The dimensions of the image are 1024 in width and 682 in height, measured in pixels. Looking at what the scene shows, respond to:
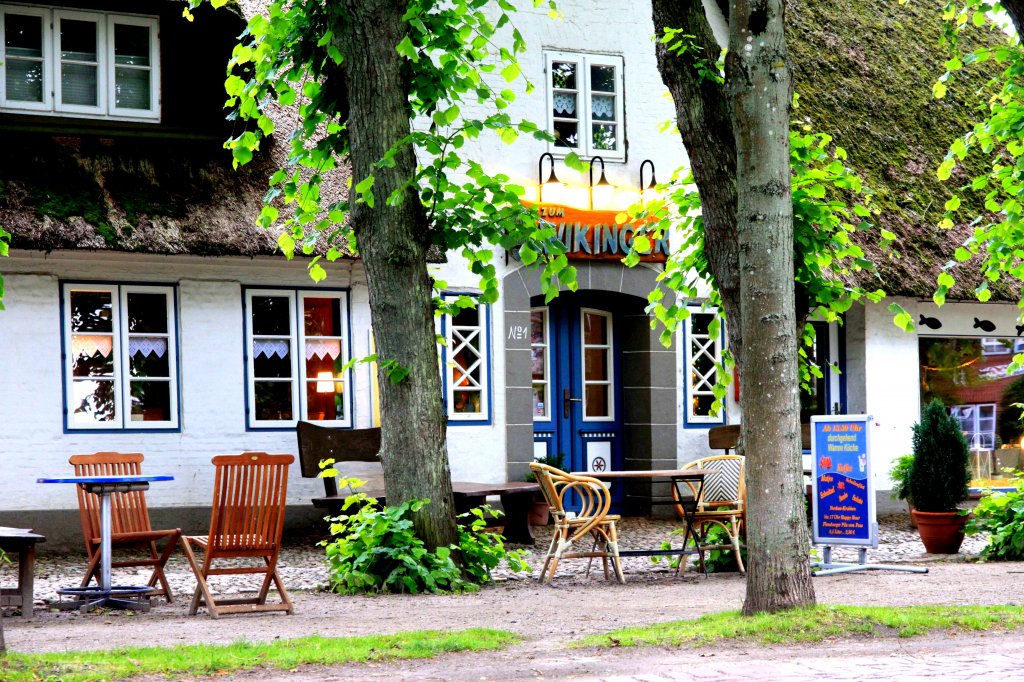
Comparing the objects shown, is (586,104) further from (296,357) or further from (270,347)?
(270,347)

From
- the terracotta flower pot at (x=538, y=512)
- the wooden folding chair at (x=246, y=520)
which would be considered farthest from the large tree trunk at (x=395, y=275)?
the terracotta flower pot at (x=538, y=512)

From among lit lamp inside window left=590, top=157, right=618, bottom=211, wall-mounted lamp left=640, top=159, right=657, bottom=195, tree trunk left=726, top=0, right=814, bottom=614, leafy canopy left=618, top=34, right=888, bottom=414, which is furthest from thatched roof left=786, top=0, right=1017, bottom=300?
tree trunk left=726, top=0, right=814, bottom=614

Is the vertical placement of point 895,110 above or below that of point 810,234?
above

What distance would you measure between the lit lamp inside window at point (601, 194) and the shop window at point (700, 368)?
1.78 m

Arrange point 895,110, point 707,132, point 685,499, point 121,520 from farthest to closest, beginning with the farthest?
point 895,110, point 685,499, point 121,520, point 707,132

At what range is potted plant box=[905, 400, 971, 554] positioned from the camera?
1261 centimetres

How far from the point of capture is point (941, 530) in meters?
12.8

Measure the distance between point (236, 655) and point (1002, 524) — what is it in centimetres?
793

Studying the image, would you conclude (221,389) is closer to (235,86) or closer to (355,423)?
(355,423)

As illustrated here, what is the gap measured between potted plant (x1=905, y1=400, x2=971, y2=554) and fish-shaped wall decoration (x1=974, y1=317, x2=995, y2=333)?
20.5 feet

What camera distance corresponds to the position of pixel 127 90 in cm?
1440

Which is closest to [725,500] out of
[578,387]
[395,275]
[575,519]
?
[575,519]

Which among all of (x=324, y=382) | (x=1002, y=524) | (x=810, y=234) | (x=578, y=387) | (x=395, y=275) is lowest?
(x=1002, y=524)

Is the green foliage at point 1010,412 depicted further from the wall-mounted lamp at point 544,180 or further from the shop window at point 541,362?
the wall-mounted lamp at point 544,180
